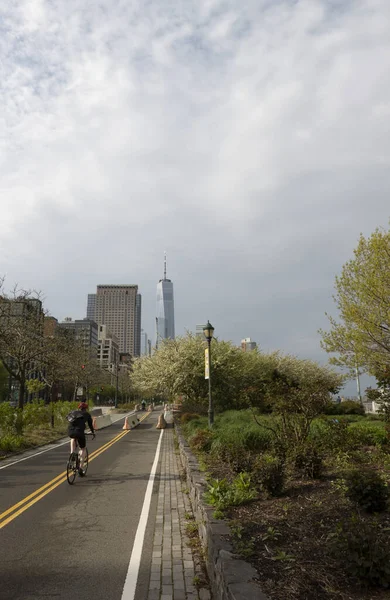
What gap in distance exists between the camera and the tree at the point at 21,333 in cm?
2028

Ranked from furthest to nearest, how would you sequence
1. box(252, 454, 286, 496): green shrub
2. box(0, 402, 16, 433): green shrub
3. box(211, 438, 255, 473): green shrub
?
box(0, 402, 16, 433): green shrub, box(211, 438, 255, 473): green shrub, box(252, 454, 286, 496): green shrub

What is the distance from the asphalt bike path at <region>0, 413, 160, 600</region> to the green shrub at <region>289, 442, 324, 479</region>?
295cm

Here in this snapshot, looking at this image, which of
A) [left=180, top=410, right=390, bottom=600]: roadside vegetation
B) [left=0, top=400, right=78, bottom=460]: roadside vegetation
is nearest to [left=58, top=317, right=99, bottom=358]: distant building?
[left=0, top=400, right=78, bottom=460]: roadside vegetation

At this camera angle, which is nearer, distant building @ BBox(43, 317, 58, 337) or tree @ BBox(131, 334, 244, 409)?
distant building @ BBox(43, 317, 58, 337)

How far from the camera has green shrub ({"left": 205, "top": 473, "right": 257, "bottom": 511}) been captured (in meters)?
6.28

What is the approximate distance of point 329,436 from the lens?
1048 centimetres

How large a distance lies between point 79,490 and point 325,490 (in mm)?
5757

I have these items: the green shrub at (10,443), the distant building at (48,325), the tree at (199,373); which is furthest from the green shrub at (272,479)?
the tree at (199,373)

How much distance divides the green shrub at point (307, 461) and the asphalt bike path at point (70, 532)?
2953 millimetres

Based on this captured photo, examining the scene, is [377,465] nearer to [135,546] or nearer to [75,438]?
[135,546]

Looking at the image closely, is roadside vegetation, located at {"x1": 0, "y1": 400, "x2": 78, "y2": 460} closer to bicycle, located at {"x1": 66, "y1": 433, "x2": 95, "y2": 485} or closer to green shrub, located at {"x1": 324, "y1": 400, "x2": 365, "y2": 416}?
bicycle, located at {"x1": 66, "y1": 433, "x2": 95, "y2": 485}

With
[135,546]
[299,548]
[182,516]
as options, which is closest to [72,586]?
[135,546]

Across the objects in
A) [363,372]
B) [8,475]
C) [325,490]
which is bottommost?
[8,475]

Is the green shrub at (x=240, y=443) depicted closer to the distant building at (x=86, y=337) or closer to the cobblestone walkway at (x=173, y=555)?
the cobblestone walkway at (x=173, y=555)
